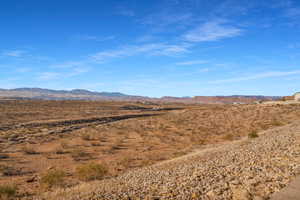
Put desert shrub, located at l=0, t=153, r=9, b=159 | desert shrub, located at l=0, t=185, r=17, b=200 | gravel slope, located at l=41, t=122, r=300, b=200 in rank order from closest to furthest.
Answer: gravel slope, located at l=41, t=122, r=300, b=200 → desert shrub, located at l=0, t=185, r=17, b=200 → desert shrub, located at l=0, t=153, r=9, b=159

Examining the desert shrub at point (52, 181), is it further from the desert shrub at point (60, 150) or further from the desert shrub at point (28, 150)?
the desert shrub at point (28, 150)

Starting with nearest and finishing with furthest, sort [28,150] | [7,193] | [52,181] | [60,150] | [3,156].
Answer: [7,193]
[52,181]
[3,156]
[60,150]
[28,150]

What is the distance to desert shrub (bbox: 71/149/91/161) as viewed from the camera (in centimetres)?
2086

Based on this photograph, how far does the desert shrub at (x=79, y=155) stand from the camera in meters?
20.9

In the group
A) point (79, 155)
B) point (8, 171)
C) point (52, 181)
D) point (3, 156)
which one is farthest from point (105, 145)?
point (52, 181)

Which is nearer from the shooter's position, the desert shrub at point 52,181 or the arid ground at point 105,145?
the desert shrub at point 52,181

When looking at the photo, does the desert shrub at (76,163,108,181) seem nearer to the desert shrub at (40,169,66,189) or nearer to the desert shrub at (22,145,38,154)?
the desert shrub at (40,169,66,189)

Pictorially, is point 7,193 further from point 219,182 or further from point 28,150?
point 28,150

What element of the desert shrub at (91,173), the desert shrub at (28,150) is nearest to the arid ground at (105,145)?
the desert shrub at (28,150)

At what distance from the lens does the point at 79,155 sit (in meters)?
22.0

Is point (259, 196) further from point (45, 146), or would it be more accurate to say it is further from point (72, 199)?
point (45, 146)

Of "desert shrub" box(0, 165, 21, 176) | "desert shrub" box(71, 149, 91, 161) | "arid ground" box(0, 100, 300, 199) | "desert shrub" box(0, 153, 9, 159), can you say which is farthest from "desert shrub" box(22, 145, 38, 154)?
"desert shrub" box(0, 165, 21, 176)

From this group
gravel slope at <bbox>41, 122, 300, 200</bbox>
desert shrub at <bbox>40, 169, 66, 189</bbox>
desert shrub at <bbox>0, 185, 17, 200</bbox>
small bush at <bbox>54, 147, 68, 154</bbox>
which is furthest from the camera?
small bush at <bbox>54, 147, 68, 154</bbox>

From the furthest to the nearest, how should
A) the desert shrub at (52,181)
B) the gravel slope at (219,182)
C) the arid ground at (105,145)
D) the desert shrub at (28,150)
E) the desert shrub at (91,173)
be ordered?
1. the desert shrub at (28,150)
2. the arid ground at (105,145)
3. the desert shrub at (91,173)
4. the desert shrub at (52,181)
5. the gravel slope at (219,182)
